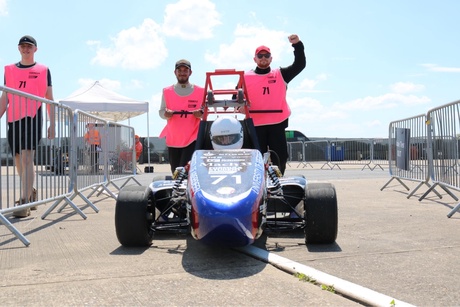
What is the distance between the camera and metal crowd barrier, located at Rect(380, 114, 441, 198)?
834 cm

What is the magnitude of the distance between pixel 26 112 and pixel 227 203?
10.7ft

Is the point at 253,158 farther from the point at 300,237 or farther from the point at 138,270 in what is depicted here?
the point at 138,270

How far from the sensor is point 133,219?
377 centimetres

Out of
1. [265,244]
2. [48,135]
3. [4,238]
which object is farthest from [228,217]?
[48,135]

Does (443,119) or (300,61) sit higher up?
(300,61)

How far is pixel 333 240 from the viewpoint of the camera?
3.86m

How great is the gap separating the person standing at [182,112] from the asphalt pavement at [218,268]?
4.74 feet

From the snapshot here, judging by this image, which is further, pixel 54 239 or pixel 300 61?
pixel 300 61

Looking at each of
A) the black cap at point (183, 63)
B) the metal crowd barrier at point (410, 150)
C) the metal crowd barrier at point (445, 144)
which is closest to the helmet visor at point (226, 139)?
the black cap at point (183, 63)

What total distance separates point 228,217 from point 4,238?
2.64m

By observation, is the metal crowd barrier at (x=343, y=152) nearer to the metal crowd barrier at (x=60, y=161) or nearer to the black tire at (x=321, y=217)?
the metal crowd barrier at (x=60, y=161)

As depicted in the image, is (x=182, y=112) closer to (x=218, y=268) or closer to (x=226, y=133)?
(x=226, y=133)

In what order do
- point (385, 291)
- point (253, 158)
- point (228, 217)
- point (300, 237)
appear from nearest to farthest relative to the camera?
point (385, 291), point (228, 217), point (253, 158), point (300, 237)

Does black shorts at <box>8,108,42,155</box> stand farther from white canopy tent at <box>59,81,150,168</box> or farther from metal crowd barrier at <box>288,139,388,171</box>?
metal crowd barrier at <box>288,139,388,171</box>
